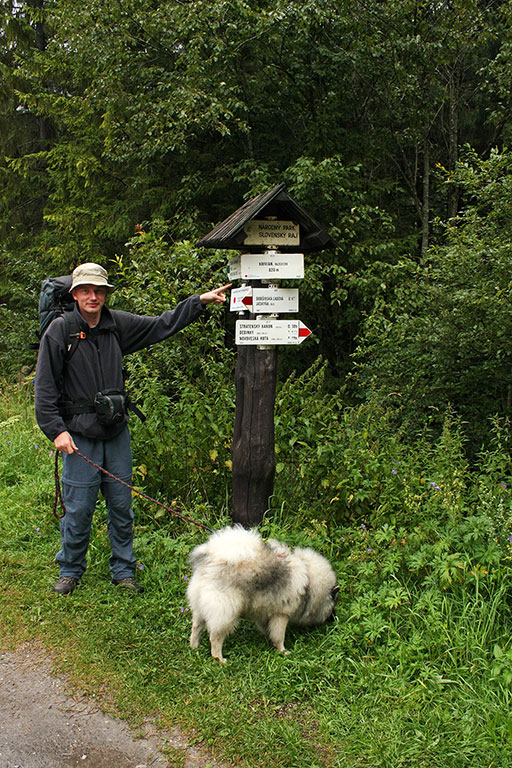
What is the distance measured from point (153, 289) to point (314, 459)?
111 inches

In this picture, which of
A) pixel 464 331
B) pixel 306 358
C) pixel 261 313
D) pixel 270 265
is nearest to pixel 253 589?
pixel 261 313

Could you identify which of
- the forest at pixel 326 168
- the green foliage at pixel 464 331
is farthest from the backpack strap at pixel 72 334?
the green foliage at pixel 464 331

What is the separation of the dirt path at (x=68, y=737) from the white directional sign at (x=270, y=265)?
2875 mm

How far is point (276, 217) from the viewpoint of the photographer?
180 inches

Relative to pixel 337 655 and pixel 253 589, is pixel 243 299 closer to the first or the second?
pixel 253 589

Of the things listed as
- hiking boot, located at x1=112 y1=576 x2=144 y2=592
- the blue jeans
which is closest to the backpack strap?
the blue jeans

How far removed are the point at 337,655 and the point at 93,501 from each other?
1.97 meters

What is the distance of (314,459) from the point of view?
515cm

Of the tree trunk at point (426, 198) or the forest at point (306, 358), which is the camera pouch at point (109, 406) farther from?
the tree trunk at point (426, 198)

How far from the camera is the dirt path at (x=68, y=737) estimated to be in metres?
2.94

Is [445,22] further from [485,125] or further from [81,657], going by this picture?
[81,657]

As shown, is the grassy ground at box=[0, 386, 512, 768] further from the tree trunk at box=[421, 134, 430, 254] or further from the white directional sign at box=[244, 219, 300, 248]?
the tree trunk at box=[421, 134, 430, 254]

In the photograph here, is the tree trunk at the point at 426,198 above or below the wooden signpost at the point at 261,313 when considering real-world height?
above

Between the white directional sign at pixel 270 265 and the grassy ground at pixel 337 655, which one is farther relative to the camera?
the white directional sign at pixel 270 265
